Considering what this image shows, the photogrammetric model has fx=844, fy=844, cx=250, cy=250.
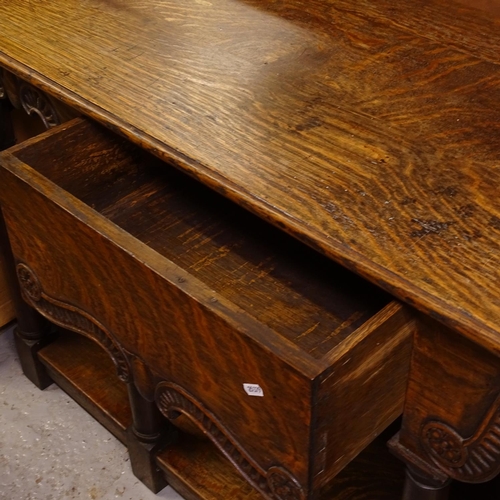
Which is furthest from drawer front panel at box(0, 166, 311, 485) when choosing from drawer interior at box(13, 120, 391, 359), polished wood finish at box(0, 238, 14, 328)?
polished wood finish at box(0, 238, 14, 328)

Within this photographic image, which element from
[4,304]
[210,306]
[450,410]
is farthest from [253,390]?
[4,304]

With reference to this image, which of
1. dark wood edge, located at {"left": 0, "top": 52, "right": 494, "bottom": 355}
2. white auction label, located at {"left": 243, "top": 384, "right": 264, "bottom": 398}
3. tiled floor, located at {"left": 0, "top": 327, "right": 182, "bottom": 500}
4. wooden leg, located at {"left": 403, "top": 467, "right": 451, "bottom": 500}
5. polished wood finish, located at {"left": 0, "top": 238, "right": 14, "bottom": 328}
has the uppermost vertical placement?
dark wood edge, located at {"left": 0, "top": 52, "right": 494, "bottom": 355}

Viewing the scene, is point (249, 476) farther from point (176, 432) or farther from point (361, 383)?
point (176, 432)

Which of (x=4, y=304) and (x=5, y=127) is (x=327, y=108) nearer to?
(x=5, y=127)

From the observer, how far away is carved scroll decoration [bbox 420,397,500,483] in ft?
2.83

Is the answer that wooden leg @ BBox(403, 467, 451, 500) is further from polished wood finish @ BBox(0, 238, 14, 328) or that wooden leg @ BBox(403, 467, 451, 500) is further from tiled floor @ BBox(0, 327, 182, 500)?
polished wood finish @ BBox(0, 238, 14, 328)

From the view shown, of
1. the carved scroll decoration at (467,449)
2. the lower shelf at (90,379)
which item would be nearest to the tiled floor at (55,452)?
the lower shelf at (90,379)

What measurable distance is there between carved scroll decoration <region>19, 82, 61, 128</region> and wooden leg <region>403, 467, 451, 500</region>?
695 millimetres

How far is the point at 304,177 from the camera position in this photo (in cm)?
94

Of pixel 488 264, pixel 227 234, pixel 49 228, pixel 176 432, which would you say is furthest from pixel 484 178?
pixel 176 432

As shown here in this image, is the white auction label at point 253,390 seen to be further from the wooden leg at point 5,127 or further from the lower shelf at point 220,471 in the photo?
the wooden leg at point 5,127

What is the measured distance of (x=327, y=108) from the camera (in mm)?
1059

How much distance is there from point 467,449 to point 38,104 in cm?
78

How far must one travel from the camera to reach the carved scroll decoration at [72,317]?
1102 mm
